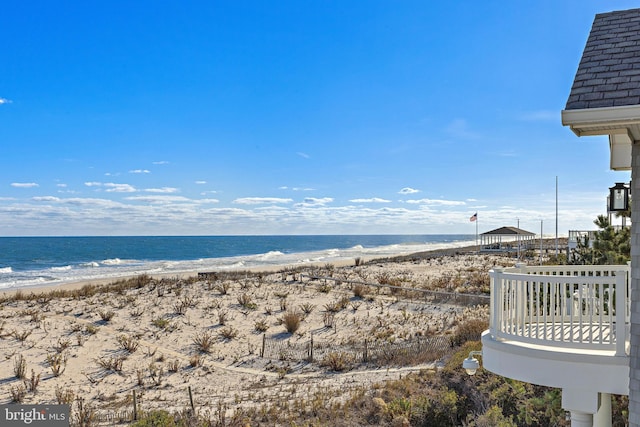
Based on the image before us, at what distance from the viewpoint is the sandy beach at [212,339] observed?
1138cm

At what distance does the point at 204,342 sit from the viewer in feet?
49.1

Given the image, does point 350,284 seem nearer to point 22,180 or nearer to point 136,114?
point 136,114

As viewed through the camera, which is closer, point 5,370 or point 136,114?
point 5,370

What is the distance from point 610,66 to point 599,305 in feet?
7.37

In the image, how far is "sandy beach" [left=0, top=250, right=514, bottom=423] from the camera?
11.4 m

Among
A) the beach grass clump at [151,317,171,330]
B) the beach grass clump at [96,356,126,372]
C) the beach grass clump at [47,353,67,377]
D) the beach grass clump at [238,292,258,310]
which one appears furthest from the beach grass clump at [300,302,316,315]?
the beach grass clump at [47,353,67,377]

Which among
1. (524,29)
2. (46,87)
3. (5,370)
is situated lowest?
(5,370)

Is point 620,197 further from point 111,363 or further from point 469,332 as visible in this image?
point 111,363

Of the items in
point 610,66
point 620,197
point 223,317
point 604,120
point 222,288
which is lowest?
point 223,317

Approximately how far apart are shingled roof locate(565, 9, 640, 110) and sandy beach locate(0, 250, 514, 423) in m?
7.68

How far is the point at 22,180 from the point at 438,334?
66.5m

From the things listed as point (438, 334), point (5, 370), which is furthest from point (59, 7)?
point (438, 334)

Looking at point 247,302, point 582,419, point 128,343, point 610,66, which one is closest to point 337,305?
point 247,302

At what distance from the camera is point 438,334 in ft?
49.3
